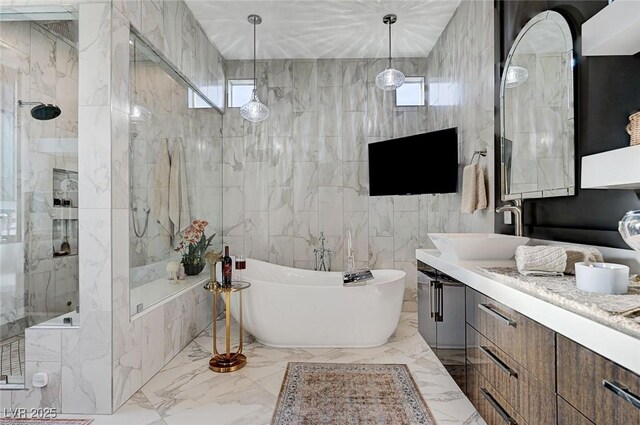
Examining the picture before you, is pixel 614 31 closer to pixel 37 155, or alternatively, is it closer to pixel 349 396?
pixel 349 396

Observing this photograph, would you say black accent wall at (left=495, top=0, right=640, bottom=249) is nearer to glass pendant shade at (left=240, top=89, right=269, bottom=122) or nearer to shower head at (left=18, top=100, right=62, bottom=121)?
glass pendant shade at (left=240, top=89, right=269, bottom=122)

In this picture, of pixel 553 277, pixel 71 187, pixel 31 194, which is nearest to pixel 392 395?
pixel 553 277

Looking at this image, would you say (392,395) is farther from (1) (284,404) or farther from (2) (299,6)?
(2) (299,6)

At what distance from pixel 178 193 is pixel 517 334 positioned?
2780 millimetres

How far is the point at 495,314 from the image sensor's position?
158 cm

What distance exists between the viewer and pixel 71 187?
2260 mm

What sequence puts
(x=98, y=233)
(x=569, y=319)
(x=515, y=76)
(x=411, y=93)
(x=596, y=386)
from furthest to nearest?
(x=411, y=93) → (x=515, y=76) → (x=98, y=233) → (x=569, y=319) → (x=596, y=386)

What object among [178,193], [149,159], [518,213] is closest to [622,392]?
[518,213]

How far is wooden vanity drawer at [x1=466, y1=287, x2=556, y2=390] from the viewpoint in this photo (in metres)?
1.21

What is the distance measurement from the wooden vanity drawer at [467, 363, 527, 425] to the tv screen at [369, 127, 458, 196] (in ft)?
6.13

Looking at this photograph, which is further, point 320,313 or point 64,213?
point 320,313

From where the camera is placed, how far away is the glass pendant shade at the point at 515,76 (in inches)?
91.2

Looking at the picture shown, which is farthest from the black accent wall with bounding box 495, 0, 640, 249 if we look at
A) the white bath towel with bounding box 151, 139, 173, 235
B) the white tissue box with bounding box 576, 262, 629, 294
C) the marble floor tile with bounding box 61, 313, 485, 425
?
the white bath towel with bounding box 151, 139, 173, 235

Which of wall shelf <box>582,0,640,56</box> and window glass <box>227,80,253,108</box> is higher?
window glass <box>227,80,253,108</box>
